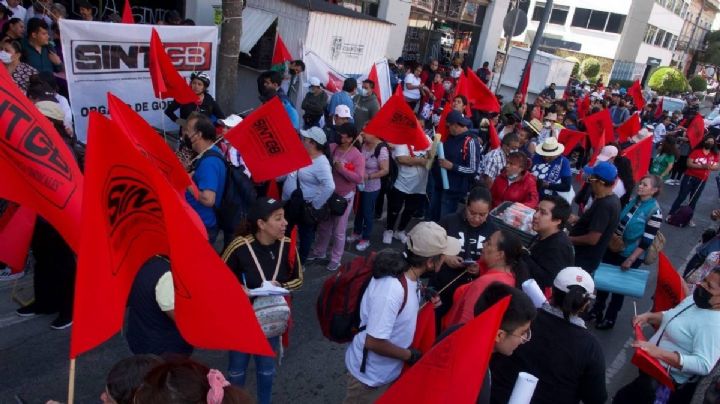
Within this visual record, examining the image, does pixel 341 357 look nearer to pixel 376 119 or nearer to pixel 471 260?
pixel 471 260

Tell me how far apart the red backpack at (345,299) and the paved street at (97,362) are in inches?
50.3

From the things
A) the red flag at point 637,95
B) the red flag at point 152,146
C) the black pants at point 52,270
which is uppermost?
the red flag at point 637,95

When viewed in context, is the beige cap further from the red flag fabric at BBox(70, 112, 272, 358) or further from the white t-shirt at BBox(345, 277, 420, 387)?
the red flag fabric at BBox(70, 112, 272, 358)

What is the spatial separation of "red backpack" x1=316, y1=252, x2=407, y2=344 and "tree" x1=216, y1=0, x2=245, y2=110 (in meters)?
5.17

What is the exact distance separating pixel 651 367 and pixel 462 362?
1.77m

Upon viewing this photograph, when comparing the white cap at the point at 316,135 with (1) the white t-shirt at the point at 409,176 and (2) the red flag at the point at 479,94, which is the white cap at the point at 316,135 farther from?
(2) the red flag at the point at 479,94

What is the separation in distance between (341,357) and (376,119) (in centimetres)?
252

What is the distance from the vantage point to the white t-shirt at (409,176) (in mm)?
6203

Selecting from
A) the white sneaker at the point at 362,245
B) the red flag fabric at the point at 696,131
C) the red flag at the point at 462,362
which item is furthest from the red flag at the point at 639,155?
the red flag at the point at 462,362

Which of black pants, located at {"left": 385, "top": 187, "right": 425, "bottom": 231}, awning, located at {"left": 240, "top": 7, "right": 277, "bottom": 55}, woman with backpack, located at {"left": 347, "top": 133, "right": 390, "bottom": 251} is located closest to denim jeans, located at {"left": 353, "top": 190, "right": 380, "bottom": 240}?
woman with backpack, located at {"left": 347, "top": 133, "right": 390, "bottom": 251}

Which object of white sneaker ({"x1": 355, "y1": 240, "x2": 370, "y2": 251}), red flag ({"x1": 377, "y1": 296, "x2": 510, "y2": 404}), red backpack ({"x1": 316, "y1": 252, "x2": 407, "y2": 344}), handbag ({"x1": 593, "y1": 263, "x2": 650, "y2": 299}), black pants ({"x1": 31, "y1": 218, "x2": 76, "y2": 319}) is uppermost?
red flag ({"x1": 377, "y1": 296, "x2": 510, "y2": 404})

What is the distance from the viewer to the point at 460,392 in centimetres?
196

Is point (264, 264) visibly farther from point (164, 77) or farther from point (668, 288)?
point (164, 77)

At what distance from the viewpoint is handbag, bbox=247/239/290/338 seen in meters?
3.04
